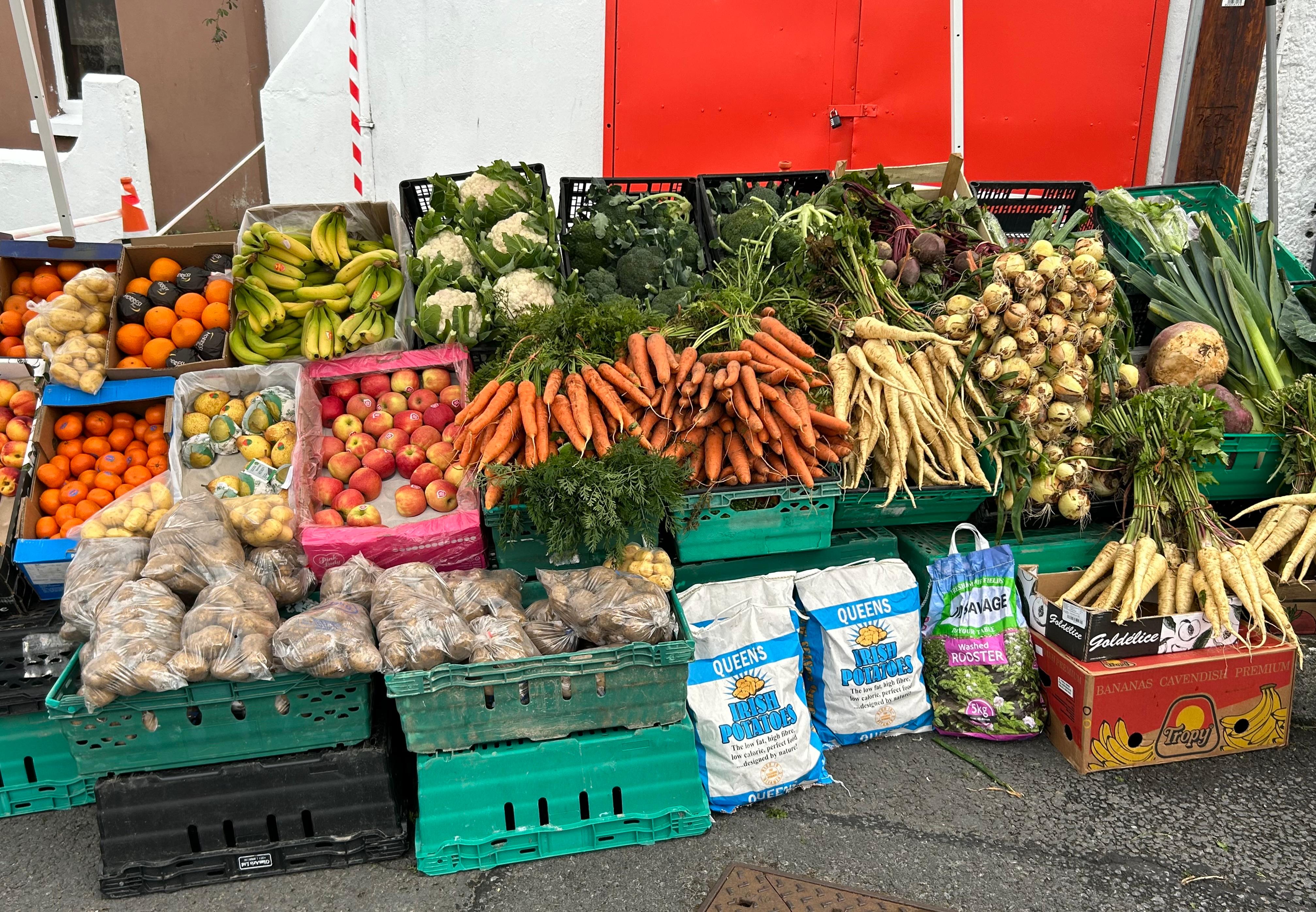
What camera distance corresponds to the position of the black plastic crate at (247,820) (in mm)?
2398

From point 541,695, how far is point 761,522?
1065mm

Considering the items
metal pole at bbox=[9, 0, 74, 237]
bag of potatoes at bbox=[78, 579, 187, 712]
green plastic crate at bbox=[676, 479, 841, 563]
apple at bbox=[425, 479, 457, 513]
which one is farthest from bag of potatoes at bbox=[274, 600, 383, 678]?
metal pole at bbox=[9, 0, 74, 237]

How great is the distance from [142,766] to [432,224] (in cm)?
265

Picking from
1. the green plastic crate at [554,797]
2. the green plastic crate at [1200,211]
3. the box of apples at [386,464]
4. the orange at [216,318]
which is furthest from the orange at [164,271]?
the green plastic crate at [1200,211]

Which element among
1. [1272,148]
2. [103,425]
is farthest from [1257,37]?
[103,425]

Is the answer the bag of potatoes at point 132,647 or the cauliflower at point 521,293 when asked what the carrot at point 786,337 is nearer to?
the cauliflower at point 521,293

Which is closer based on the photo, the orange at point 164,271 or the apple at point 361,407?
the apple at point 361,407

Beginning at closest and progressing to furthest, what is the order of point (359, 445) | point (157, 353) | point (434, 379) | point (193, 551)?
1. point (193, 551)
2. point (359, 445)
3. point (157, 353)
4. point (434, 379)

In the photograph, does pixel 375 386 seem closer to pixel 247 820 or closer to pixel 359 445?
pixel 359 445

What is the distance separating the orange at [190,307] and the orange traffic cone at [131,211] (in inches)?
177

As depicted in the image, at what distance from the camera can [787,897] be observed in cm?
230

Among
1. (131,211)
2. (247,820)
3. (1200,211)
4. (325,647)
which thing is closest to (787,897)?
(325,647)

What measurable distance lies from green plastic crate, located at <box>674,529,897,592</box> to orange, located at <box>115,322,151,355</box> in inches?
98.0

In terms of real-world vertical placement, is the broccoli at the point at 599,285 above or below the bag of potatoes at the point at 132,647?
above
